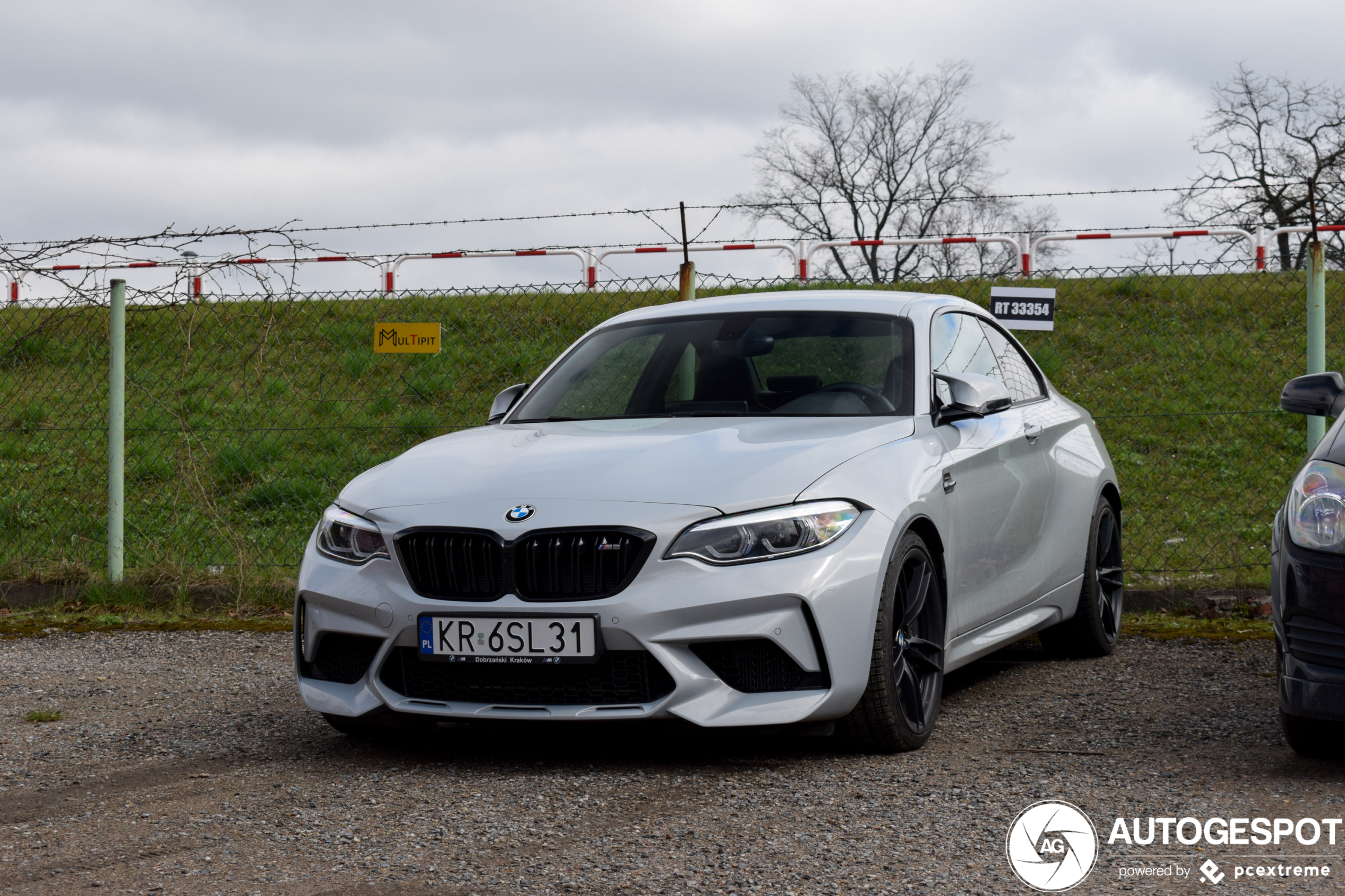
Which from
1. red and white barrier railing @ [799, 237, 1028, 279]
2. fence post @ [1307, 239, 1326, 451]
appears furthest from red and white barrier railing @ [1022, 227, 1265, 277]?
fence post @ [1307, 239, 1326, 451]

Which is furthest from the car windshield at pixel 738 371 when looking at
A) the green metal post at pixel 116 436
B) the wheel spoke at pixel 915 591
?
the green metal post at pixel 116 436

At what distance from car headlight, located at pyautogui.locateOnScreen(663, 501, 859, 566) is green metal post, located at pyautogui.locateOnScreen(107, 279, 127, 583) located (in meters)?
5.20

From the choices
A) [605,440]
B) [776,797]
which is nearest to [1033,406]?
[605,440]

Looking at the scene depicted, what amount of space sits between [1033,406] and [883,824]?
2859 millimetres

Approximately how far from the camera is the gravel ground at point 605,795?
332 centimetres

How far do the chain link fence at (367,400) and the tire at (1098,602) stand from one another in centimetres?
112

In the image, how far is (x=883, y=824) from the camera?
12.0 feet

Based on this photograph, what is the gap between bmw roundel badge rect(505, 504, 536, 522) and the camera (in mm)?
4199

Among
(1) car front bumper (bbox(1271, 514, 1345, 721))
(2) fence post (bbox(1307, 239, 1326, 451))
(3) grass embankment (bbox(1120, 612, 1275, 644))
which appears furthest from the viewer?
(2) fence post (bbox(1307, 239, 1326, 451))

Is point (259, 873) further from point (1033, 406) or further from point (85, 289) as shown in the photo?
point (85, 289)

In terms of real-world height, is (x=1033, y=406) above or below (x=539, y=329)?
below

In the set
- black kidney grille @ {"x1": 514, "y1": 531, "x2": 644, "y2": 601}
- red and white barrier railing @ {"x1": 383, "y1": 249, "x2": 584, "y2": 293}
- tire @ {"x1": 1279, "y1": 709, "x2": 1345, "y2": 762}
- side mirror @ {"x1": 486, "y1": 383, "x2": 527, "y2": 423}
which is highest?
red and white barrier railing @ {"x1": 383, "y1": 249, "x2": 584, "y2": 293}

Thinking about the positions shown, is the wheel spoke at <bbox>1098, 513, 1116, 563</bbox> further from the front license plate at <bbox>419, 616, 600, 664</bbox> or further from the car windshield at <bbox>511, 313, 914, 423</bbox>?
the front license plate at <bbox>419, 616, 600, 664</bbox>

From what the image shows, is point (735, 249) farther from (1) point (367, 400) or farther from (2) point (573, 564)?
(2) point (573, 564)
